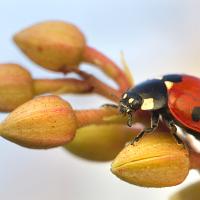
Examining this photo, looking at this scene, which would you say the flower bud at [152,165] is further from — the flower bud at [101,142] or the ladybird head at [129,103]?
the flower bud at [101,142]

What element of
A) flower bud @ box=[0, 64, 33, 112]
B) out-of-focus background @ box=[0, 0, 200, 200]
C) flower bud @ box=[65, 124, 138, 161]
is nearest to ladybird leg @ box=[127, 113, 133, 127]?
flower bud @ box=[65, 124, 138, 161]

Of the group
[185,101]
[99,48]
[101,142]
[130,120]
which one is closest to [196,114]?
[185,101]

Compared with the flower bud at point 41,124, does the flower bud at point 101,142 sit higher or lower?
lower

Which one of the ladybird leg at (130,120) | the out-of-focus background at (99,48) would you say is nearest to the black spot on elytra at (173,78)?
the ladybird leg at (130,120)

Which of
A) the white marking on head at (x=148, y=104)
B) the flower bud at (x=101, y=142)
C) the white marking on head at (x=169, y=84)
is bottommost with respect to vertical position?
the flower bud at (x=101, y=142)

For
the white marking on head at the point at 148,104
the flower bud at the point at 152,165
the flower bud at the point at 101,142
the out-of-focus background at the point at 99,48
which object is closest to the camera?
the flower bud at the point at 152,165

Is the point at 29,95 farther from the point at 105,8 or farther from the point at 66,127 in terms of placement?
the point at 105,8

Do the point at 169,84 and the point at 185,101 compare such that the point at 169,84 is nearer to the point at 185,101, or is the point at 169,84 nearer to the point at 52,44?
the point at 185,101
